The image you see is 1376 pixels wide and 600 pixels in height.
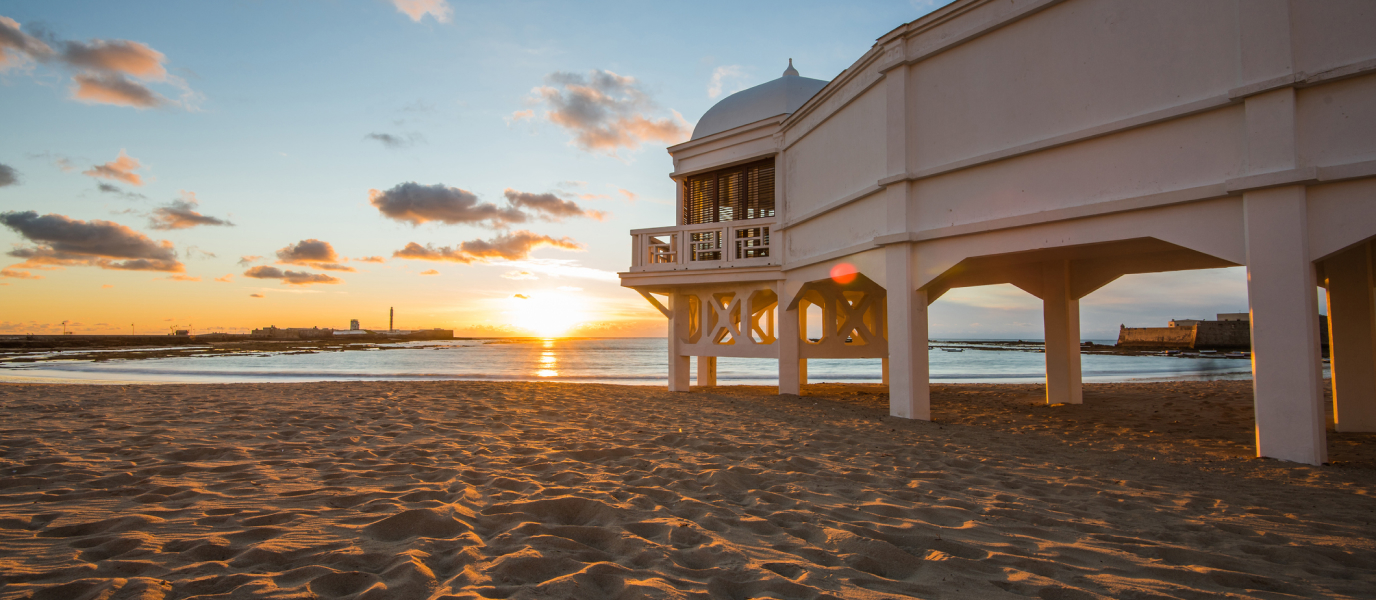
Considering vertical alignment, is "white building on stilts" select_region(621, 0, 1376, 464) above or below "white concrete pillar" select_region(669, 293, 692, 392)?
above

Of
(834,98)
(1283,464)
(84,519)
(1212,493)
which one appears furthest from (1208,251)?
(84,519)

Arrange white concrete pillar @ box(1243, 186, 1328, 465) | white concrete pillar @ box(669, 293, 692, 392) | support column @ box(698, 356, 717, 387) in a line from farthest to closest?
1. support column @ box(698, 356, 717, 387)
2. white concrete pillar @ box(669, 293, 692, 392)
3. white concrete pillar @ box(1243, 186, 1328, 465)

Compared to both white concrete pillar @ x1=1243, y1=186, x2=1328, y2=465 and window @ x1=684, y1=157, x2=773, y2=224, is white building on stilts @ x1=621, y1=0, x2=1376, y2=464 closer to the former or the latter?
white concrete pillar @ x1=1243, y1=186, x2=1328, y2=465

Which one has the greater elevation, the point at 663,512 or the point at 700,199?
the point at 700,199

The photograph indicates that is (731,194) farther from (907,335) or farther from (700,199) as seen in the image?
(907,335)

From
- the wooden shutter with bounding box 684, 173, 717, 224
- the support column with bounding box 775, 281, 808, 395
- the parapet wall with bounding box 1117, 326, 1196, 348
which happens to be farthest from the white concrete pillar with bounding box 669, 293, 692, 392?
the parapet wall with bounding box 1117, 326, 1196, 348

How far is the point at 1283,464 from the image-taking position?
14.0ft

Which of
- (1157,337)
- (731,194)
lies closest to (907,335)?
(731,194)

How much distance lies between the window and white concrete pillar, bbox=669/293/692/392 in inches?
71.9

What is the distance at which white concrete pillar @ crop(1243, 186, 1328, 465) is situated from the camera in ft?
13.7

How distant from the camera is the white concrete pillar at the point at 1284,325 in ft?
13.7

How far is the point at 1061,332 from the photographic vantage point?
30.2 ft

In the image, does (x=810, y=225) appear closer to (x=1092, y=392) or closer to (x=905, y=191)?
(x=905, y=191)

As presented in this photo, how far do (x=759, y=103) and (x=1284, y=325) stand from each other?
8959 millimetres
